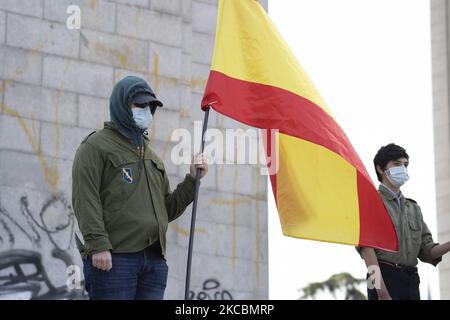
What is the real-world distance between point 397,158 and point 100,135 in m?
2.49

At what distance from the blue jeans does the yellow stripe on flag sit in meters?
1.15

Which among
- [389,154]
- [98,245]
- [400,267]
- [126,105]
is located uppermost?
[389,154]

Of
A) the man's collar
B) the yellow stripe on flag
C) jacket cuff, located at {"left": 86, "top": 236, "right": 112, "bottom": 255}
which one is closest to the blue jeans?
jacket cuff, located at {"left": 86, "top": 236, "right": 112, "bottom": 255}

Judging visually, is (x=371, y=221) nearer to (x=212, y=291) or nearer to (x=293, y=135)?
(x=293, y=135)

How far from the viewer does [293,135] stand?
26.0 feet

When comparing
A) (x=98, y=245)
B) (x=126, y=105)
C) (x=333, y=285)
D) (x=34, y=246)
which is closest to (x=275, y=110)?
(x=126, y=105)

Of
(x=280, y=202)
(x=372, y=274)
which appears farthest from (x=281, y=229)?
(x=372, y=274)

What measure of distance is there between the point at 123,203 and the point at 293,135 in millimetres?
1468

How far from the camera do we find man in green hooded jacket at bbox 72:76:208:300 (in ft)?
22.1

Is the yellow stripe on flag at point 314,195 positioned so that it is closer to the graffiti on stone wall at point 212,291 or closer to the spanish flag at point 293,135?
the spanish flag at point 293,135

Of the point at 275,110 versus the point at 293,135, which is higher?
the point at 275,110

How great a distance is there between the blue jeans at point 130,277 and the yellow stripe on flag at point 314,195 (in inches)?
45.3

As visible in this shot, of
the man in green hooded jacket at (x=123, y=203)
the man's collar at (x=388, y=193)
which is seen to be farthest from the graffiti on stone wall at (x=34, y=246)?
the man in green hooded jacket at (x=123, y=203)

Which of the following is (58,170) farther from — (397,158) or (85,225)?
(85,225)
